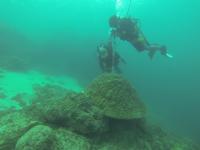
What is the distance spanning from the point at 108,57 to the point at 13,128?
4.81 meters

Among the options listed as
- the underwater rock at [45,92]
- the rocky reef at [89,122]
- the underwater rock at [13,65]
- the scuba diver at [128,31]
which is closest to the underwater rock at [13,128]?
the rocky reef at [89,122]

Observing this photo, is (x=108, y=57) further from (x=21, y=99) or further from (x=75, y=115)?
(x=21, y=99)

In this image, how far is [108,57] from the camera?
32.4 ft

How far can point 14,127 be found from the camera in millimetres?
6199

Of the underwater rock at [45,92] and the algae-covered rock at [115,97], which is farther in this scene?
the underwater rock at [45,92]

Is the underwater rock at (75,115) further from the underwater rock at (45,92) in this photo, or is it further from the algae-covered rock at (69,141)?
the underwater rock at (45,92)

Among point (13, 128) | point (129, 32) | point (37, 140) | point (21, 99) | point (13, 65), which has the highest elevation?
point (13, 65)

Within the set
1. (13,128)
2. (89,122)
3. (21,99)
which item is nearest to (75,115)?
(89,122)

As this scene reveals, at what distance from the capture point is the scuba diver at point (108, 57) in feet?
32.2

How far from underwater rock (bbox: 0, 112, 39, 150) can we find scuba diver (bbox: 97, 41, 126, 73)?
4047 mm

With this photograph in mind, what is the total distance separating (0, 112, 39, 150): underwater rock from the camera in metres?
5.80

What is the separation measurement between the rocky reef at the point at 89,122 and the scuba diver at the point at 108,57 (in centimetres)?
215

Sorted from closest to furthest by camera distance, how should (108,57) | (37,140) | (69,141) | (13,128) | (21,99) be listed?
(37,140) → (69,141) → (13,128) → (108,57) → (21,99)

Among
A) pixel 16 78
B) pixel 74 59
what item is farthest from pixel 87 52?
pixel 16 78
